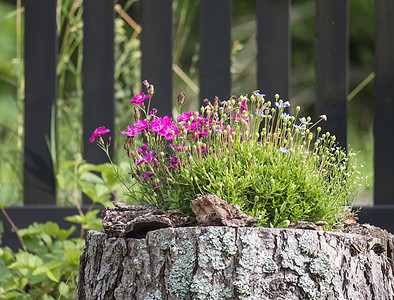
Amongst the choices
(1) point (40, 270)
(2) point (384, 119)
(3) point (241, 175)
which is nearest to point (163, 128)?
(3) point (241, 175)

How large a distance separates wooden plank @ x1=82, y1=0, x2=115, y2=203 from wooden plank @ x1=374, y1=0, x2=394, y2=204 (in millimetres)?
1329

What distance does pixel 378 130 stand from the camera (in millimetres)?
2744

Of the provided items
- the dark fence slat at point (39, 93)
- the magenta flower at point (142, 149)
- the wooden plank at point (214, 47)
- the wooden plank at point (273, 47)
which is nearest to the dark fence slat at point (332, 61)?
the wooden plank at point (273, 47)

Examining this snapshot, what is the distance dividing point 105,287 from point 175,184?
36cm

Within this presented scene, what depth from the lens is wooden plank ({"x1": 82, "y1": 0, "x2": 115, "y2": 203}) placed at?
9.18 feet

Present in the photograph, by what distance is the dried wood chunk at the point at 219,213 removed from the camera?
1465mm

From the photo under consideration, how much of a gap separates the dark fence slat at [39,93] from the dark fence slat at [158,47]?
47cm

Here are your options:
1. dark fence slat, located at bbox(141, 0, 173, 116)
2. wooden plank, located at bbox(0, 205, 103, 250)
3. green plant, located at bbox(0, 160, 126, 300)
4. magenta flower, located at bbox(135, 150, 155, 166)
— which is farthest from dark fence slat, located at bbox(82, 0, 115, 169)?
magenta flower, located at bbox(135, 150, 155, 166)

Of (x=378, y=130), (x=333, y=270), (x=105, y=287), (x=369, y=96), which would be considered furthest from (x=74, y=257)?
(x=369, y=96)

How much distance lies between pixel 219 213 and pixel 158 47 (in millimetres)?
1528

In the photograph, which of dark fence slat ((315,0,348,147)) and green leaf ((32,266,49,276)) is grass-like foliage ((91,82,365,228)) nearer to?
green leaf ((32,266,49,276))

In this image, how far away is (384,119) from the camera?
9.01 feet

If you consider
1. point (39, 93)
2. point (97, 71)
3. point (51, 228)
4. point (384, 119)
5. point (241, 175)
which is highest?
point (97, 71)

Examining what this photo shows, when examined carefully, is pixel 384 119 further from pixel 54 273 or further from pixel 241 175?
pixel 54 273
